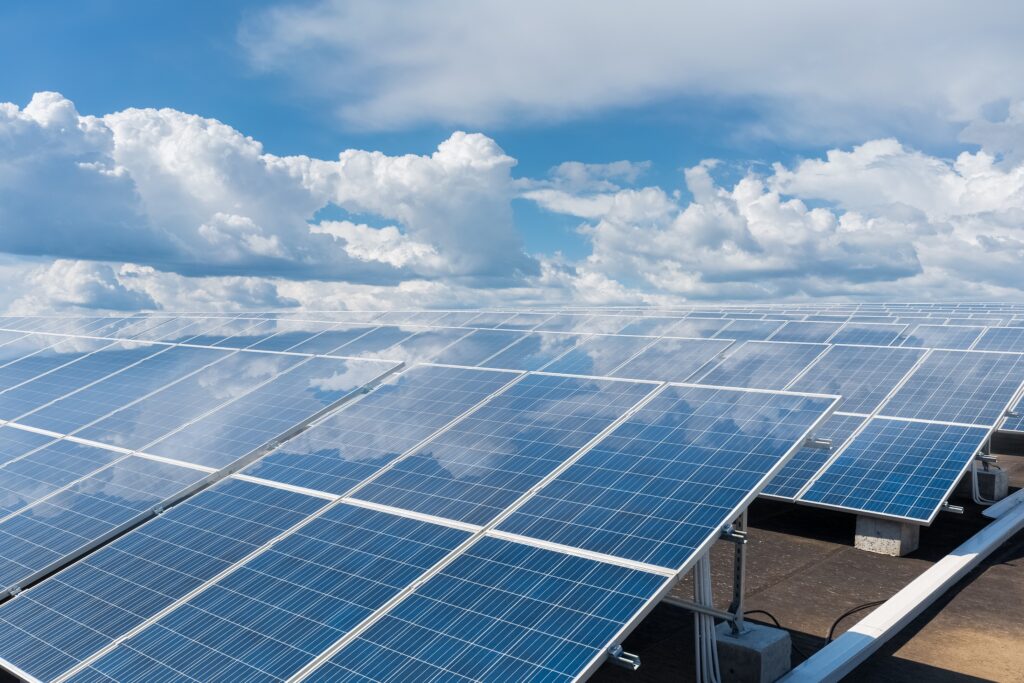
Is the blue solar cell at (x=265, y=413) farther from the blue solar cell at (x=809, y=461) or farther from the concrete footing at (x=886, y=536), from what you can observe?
the concrete footing at (x=886, y=536)

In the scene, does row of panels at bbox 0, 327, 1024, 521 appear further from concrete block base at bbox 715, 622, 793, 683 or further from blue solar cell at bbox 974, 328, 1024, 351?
concrete block base at bbox 715, 622, 793, 683

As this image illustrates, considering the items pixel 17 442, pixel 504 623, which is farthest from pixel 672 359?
pixel 17 442

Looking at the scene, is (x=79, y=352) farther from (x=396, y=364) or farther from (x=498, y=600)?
(x=498, y=600)

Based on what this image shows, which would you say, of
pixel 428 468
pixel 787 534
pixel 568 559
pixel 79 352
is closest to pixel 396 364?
pixel 428 468

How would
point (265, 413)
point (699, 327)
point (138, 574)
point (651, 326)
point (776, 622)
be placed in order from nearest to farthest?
point (138, 574)
point (776, 622)
point (265, 413)
point (651, 326)
point (699, 327)

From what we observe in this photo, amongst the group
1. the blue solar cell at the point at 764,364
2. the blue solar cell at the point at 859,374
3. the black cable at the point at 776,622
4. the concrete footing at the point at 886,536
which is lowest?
the black cable at the point at 776,622

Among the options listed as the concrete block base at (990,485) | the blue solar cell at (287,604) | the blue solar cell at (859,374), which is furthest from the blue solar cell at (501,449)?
the concrete block base at (990,485)

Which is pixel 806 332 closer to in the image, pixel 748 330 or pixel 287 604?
pixel 748 330
